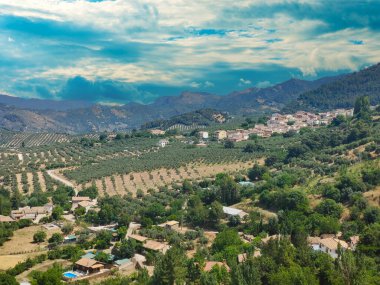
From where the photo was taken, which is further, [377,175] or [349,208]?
[377,175]

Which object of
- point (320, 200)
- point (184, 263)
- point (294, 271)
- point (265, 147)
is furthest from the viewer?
point (265, 147)

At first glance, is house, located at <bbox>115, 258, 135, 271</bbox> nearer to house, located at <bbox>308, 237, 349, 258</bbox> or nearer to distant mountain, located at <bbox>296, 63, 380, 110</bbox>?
house, located at <bbox>308, 237, 349, 258</bbox>

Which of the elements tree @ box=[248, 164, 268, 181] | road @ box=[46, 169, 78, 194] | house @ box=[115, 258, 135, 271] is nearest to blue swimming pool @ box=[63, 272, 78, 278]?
house @ box=[115, 258, 135, 271]

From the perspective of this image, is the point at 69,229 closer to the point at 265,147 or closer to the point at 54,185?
the point at 54,185

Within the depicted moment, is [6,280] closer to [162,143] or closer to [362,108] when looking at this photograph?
[162,143]

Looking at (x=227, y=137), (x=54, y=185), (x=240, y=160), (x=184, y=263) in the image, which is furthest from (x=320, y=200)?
(x=227, y=137)

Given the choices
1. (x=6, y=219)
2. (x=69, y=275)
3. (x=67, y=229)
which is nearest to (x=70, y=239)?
(x=67, y=229)

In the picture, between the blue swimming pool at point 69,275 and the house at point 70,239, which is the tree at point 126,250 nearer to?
the blue swimming pool at point 69,275
